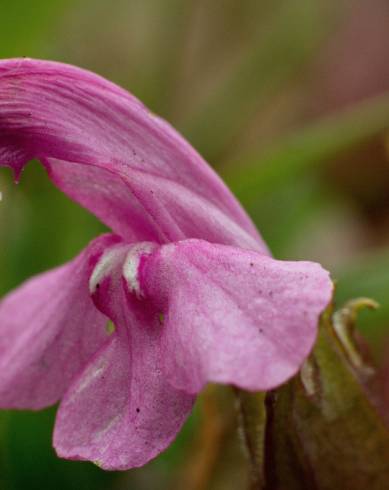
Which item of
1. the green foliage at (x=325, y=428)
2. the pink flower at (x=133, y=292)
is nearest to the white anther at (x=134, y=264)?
the pink flower at (x=133, y=292)

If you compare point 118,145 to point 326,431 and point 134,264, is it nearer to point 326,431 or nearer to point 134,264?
point 134,264

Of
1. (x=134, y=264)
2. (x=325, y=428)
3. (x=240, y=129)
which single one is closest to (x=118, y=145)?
(x=134, y=264)

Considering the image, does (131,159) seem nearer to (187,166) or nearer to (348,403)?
(187,166)

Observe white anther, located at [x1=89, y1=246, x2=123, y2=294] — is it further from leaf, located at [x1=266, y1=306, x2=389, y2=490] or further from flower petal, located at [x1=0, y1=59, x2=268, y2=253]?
leaf, located at [x1=266, y1=306, x2=389, y2=490]

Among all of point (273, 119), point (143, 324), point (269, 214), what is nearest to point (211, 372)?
point (143, 324)

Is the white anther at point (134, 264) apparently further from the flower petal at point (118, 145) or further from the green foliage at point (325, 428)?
the green foliage at point (325, 428)
